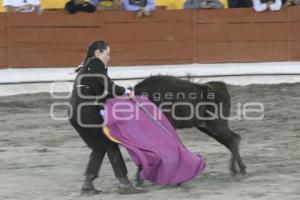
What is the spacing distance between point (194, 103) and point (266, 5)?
7.93m

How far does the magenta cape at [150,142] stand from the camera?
19.5 feet

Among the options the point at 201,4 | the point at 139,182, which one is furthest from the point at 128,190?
the point at 201,4

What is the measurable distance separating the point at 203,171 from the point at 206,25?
744 centimetres

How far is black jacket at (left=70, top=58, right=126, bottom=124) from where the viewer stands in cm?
580

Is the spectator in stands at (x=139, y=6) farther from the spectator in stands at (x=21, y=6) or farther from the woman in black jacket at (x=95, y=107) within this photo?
the woman in black jacket at (x=95, y=107)

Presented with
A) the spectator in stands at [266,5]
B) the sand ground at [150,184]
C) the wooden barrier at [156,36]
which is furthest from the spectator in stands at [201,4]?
the sand ground at [150,184]

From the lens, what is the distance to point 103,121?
589 centimetres

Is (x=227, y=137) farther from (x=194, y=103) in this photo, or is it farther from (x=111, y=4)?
(x=111, y=4)

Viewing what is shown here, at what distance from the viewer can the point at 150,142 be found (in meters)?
6.04

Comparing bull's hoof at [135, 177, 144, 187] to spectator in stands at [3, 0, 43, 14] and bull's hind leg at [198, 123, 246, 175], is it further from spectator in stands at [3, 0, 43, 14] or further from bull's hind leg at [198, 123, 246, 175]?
spectator in stands at [3, 0, 43, 14]

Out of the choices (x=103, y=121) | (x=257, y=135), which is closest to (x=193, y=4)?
(x=257, y=135)

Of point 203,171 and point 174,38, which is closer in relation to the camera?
point 203,171

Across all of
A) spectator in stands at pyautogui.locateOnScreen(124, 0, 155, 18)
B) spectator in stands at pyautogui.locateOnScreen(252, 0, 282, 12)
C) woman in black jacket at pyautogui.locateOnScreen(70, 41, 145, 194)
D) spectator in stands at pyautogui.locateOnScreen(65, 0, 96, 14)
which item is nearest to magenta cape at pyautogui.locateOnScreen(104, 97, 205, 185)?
woman in black jacket at pyautogui.locateOnScreen(70, 41, 145, 194)

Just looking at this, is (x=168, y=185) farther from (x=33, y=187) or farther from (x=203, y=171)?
(x=33, y=187)
